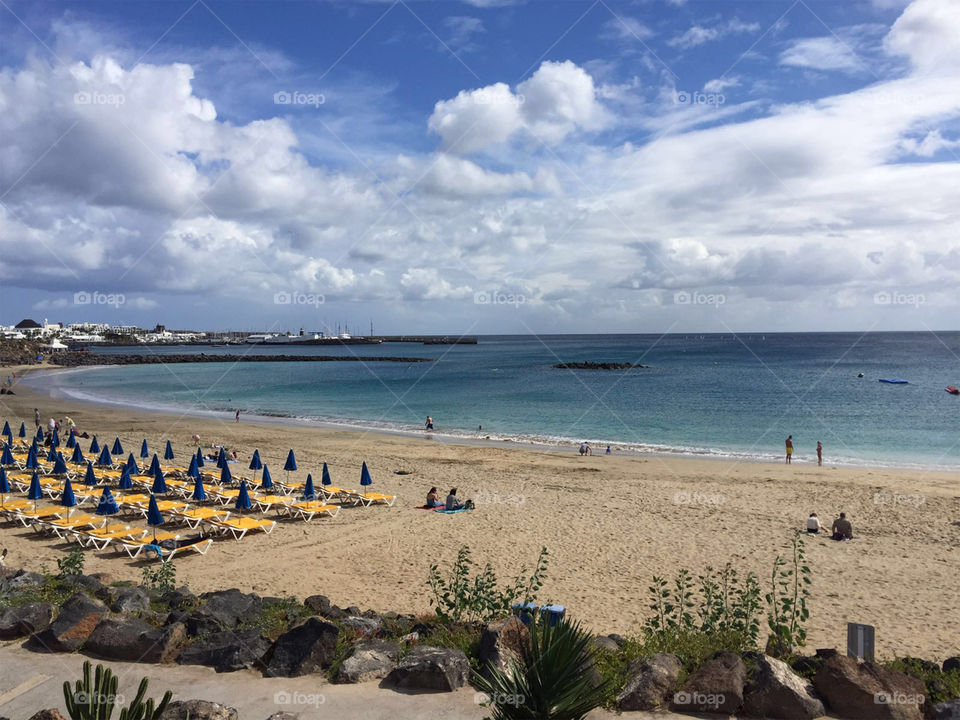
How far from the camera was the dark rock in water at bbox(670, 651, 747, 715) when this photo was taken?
206 inches

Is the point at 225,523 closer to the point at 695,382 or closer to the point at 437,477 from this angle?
the point at 437,477

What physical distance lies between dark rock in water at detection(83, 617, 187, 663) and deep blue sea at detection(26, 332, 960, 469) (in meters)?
25.5

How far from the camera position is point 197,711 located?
4.92 metres

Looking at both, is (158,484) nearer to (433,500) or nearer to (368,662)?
(433,500)

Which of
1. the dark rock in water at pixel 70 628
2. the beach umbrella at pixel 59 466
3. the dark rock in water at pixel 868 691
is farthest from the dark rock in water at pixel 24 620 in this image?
the beach umbrella at pixel 59 466

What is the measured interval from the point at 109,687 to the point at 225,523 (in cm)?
1119

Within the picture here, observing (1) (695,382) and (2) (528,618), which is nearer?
(2) (528,618)

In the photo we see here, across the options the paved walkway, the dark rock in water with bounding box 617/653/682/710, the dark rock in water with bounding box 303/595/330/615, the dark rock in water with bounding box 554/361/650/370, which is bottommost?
the dark rock in water with bounding box 303/595/330/615

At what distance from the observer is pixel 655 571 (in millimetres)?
11914

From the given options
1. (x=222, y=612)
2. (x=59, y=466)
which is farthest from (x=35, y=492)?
(x=222, y=612)

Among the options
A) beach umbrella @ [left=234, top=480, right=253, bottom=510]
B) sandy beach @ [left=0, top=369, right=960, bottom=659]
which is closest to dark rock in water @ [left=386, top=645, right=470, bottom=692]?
sandy beach @ [left=0, top=369, right=960, bottom=659]

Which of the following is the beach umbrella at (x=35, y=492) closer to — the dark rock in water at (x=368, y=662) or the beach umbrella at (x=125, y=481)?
the beach umbrella at (x=125, y=481)

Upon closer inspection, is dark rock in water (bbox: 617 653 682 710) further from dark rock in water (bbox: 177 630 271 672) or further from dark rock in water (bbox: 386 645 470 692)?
dark rock in water (bbox: 177 630 271 672)

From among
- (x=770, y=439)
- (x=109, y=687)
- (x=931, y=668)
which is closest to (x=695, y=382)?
(x=770, y=439)
